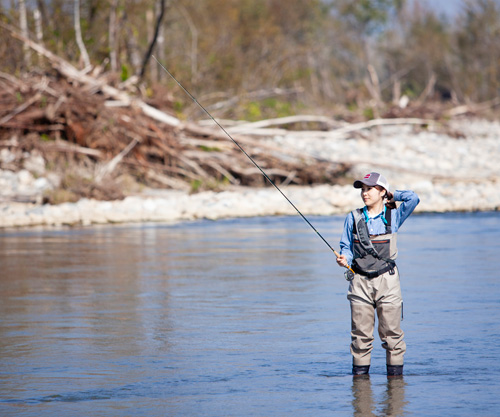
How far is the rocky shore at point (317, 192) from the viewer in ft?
64.5

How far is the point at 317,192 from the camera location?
21.6 metres

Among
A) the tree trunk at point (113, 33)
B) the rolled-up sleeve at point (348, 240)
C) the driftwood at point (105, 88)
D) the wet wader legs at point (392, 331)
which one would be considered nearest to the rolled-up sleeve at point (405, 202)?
the rolled-up sleeve at point (348, 240)

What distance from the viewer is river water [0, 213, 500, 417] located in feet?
20.0

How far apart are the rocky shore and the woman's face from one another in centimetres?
1314

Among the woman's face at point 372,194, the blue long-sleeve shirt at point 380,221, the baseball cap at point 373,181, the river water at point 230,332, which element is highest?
the baseball cap at point 373,181

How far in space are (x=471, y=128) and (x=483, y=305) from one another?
2511 cm

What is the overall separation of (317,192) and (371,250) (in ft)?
49.6

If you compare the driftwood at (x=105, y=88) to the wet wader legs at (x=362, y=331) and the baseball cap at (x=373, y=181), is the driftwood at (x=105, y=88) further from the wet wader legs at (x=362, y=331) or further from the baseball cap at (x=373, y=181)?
the wet wader legs at (x=362, y=331)

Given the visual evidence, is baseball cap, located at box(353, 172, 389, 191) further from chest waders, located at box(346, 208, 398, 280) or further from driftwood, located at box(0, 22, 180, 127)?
driftwood, located at box(0, 22, 180, 127)

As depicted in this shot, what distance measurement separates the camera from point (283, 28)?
157 feet

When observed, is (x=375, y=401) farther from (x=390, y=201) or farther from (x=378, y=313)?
(x=390, y=201)

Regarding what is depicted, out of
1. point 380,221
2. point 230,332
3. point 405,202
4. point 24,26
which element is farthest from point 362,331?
point 24,26

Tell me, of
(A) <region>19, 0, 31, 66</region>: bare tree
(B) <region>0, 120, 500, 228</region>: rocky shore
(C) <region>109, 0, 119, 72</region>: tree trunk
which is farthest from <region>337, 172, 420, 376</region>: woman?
(A) <region>19, 0, 31, 66</region>: bare tree

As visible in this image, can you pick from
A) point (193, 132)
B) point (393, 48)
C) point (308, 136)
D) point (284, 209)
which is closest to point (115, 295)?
point (284, 209)
